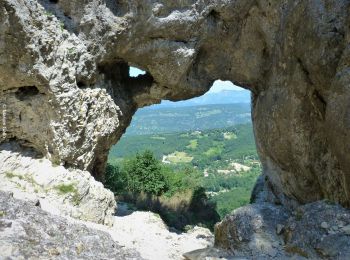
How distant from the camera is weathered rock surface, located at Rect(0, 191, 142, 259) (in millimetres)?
6742

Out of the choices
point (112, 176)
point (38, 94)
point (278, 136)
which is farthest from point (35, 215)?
point (112, 176)

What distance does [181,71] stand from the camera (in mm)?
16156

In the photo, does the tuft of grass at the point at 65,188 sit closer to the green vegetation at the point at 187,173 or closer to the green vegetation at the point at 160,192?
the green vegetation at the point at 160,192

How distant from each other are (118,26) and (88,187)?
21.1 ft

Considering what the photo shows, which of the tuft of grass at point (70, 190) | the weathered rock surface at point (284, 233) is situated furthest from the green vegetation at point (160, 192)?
the weathered rock surface at point (284, 233)

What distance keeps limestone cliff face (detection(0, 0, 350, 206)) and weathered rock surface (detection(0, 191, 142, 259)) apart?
4.48m

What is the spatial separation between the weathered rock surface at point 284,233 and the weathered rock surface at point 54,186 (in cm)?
496

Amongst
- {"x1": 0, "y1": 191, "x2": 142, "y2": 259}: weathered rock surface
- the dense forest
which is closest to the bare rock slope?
{"x1": 0, "y1": 191, "x2": 142, "y2": 259}: weathered rock surface

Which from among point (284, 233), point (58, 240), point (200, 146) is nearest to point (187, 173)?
point (284, 233)

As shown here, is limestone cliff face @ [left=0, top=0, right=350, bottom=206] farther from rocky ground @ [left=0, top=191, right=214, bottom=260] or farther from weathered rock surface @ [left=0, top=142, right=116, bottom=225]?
rocky ground @ [left=0, top=191, right=214, bottom=260]

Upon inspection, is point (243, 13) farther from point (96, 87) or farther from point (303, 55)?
point (96, 87)

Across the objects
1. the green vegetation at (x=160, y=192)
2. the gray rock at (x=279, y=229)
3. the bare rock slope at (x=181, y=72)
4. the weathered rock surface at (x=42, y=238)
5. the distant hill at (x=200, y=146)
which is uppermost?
the bare rock slope at (x=181, y=72)

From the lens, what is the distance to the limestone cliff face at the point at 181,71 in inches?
433

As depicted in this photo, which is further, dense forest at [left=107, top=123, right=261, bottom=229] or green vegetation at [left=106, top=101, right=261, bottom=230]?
dense forest at [left=107, top=123, right=261, bottom=229]
